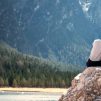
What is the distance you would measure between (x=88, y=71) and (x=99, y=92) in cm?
123

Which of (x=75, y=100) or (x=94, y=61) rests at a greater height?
(x=94, y=61)

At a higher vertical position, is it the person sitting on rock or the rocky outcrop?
the person sitting on rock

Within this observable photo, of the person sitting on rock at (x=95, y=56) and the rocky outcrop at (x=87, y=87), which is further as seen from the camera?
the person sitting on rock at (x=95, y=56)

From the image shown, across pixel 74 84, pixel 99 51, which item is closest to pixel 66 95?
pixel 74 84

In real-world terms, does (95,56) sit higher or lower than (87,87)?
higher

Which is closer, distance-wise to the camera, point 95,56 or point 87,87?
point 87,87

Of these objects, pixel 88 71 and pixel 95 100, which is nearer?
pixel 95 100

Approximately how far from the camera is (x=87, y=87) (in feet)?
56.1

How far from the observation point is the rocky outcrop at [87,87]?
1688 centimetres

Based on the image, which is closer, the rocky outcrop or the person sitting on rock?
the rocky outcrop

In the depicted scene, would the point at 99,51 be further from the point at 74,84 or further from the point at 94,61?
the point at 74,84

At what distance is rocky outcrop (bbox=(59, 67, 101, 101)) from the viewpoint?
55.4 feet

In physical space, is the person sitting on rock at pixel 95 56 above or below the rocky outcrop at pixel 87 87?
above

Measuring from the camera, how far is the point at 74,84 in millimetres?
18047
